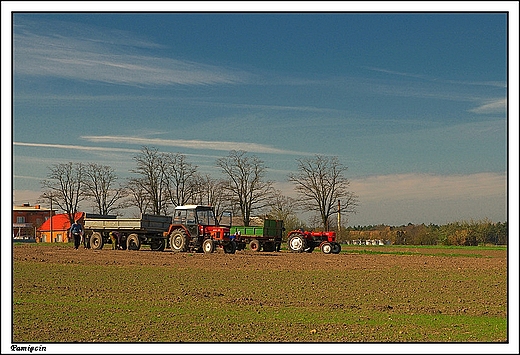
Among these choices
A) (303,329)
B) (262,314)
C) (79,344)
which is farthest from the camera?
(262,314)

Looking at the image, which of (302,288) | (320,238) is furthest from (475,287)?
(320,238)

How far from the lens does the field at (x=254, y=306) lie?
9.86 m

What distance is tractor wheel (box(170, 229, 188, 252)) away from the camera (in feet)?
112

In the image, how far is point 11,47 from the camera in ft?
35.7

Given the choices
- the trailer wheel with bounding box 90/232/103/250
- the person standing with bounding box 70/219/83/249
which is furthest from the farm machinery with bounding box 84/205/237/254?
the person standing with bounding box 70/219/83/249

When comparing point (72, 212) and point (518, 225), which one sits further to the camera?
point (72, 212)

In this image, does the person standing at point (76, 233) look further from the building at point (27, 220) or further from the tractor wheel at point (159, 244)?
the building at point (27, 220)

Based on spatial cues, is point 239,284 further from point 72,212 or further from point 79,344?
point 72,212

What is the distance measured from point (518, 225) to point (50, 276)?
12.8m

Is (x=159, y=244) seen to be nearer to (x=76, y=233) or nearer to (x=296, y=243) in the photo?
(x=76, y=233)

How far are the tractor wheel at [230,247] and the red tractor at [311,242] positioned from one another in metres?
4.38

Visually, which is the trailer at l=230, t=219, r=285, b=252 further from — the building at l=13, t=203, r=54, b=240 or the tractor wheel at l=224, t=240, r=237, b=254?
the building at l=13, t=203, r=54, b=240

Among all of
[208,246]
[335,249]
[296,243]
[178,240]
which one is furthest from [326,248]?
[178,240]

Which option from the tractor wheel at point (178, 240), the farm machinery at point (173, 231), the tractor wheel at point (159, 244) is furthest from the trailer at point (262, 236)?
the tractor wheel at point (159, 244)
